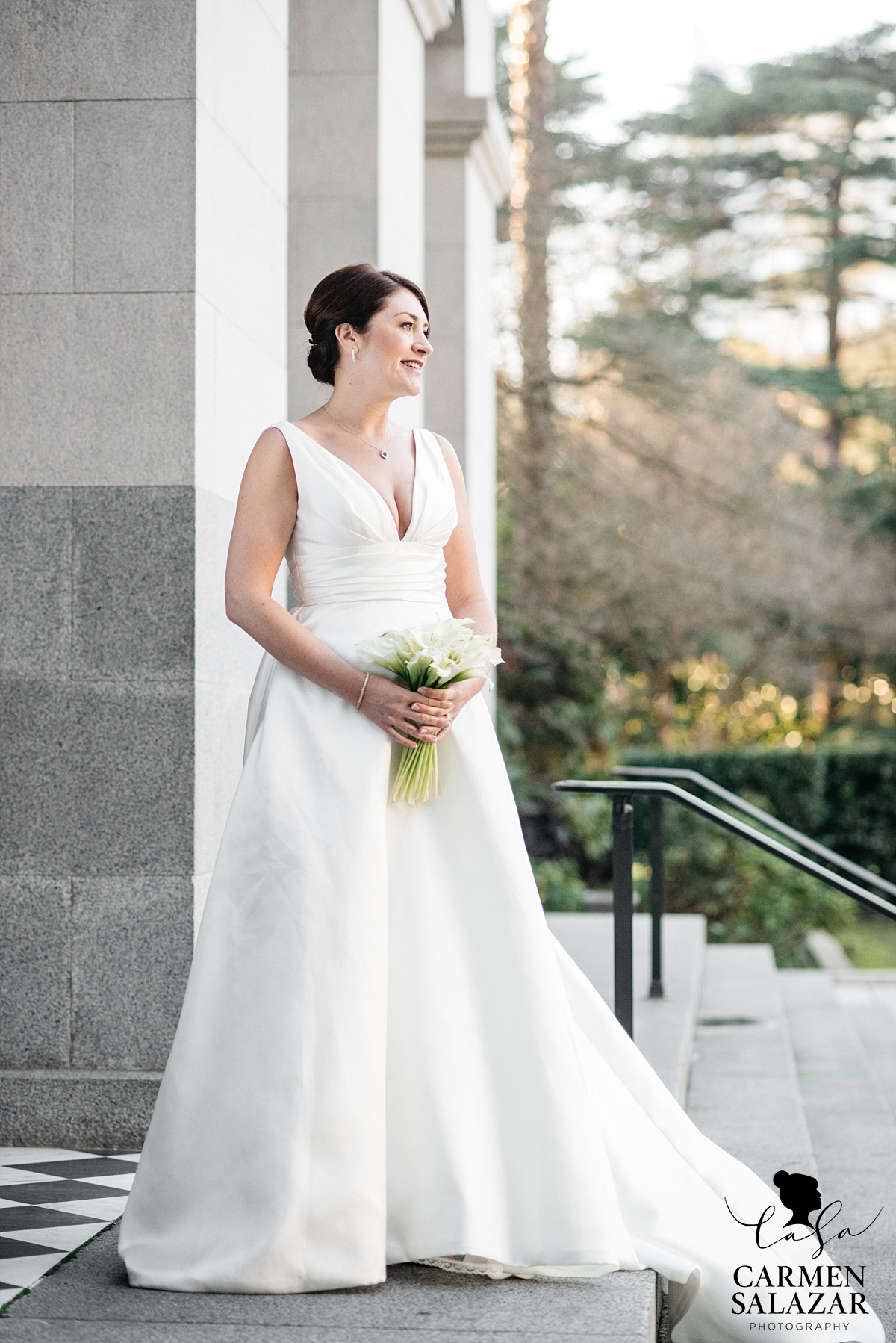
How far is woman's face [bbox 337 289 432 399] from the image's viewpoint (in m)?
3.03

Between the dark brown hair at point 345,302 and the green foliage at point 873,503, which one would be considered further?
the green foliage at point 873,503

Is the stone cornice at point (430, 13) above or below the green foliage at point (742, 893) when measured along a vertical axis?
above

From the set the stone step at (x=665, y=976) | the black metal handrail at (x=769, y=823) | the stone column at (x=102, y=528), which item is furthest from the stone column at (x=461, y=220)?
the stone column at (x=102, y=528)

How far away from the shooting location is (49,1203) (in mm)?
3371

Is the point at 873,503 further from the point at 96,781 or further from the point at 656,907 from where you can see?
the point at 96,781

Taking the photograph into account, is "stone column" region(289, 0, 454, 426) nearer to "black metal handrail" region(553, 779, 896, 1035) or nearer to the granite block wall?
the granite block wall

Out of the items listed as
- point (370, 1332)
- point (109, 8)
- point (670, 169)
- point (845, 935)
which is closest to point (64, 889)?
point (370, 1332)

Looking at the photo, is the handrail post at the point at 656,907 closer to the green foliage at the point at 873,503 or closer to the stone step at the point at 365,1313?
the stone step at the point at 365,1313

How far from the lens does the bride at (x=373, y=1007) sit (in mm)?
2668

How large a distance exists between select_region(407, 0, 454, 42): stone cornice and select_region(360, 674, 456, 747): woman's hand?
4911 mm

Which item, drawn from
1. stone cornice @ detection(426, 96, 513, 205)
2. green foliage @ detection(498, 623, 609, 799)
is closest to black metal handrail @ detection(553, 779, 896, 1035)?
stone cornice @ detection(426, 96, 513, 205)

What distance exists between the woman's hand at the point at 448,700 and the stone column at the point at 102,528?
1.39m

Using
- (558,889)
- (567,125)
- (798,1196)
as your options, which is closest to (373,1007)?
(798,1196)

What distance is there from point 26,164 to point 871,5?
848 inches
